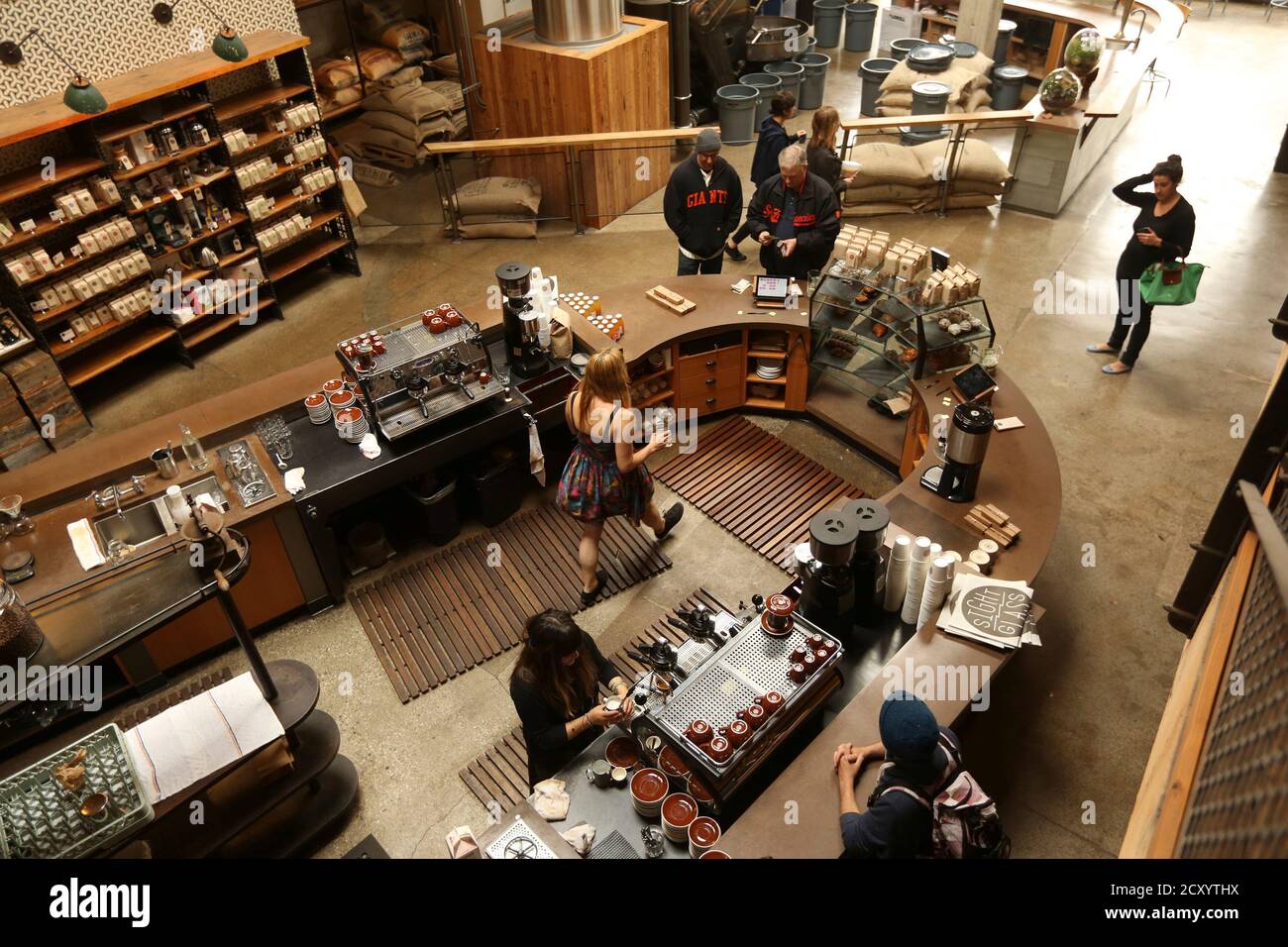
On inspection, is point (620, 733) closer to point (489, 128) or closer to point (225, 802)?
point (225, 802)

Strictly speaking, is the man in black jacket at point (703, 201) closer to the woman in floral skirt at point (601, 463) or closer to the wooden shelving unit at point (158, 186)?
the woman in floral skirt at point (601, 463)

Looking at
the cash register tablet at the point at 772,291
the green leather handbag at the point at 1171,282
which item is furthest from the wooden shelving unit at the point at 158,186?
the green leather handbag at the point at 1171,282

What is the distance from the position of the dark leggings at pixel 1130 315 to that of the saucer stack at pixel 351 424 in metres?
5.91

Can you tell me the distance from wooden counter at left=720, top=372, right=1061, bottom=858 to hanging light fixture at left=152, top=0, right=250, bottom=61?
6.00 m

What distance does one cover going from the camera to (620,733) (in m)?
3.86

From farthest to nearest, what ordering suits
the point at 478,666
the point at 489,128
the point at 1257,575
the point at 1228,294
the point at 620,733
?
the point at 489,128 < the point at 1228,294 < the point at 478,666 < the point at 620,733 < the point at 1257,575

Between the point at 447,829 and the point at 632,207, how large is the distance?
24.6ft

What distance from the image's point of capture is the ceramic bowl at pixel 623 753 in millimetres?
3754

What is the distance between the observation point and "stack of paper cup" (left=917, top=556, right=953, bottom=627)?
4.06 metres

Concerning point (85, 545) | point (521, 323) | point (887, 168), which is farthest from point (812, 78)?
point (85, 545)

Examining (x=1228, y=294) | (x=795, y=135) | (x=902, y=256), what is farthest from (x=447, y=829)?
(x=1228, y=294)

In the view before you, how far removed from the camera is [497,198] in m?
9.41

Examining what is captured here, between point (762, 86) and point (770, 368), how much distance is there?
19.0ft

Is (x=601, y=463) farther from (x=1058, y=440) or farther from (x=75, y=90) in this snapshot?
(x=75, y=90)
